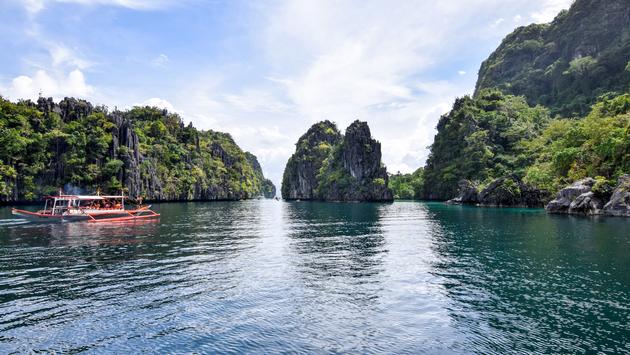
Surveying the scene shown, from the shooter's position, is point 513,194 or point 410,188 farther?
point 410,188

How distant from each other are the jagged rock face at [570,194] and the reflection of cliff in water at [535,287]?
3086cm

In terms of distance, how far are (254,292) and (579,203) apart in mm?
62828

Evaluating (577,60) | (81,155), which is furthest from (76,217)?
(577,60)

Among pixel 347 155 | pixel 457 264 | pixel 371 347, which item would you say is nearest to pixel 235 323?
pixel 371 347

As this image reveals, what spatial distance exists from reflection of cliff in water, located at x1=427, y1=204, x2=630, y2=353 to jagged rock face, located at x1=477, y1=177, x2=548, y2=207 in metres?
54.5

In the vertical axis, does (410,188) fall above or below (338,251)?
above

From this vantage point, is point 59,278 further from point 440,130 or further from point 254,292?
point 440,130

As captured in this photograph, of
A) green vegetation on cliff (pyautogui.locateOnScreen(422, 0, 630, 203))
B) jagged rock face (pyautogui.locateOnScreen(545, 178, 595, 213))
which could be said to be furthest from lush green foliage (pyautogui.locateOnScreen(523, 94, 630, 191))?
jagged rock face (pyautogui.locateOnScreen(545, 178, 595, 213))

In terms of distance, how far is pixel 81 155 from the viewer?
4247 inches

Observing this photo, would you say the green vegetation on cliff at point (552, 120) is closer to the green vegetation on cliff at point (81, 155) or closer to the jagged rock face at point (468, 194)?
the jagged rock face at point (468, 194)

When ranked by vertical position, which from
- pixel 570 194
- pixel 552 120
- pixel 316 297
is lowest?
pixel 316 297

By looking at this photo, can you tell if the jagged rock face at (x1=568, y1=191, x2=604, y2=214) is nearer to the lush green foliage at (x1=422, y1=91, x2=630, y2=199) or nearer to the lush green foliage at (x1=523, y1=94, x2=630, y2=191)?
the lush green foliage at (x1=422, y1=91, x2=630, y2=199)

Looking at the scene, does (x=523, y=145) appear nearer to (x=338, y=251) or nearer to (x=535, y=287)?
(x=338, y=251)

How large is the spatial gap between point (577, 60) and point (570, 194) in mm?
116690
